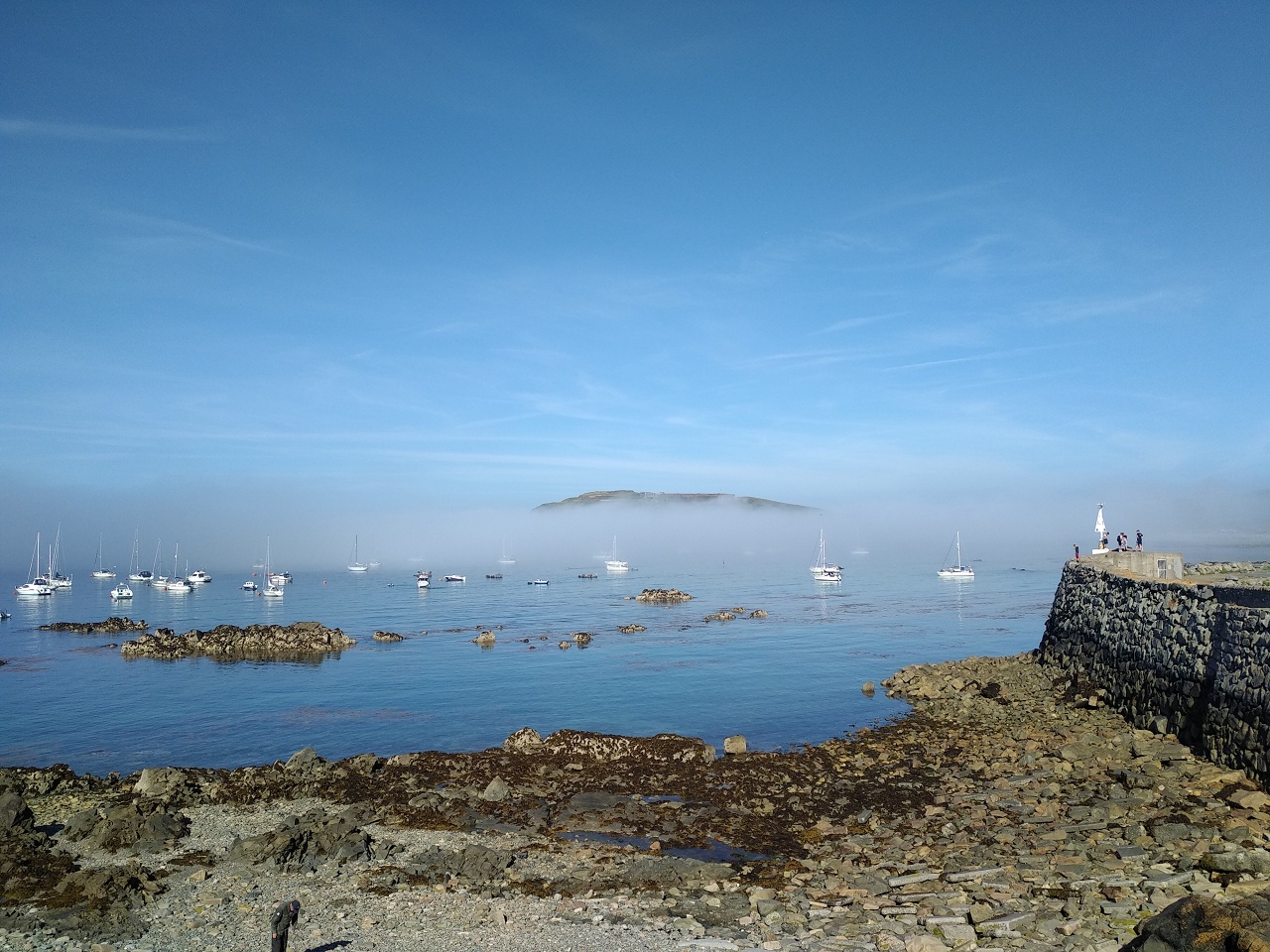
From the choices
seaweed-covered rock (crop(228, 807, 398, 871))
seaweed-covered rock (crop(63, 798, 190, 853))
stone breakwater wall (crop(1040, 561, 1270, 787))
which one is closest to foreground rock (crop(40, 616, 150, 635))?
seaweed-covered rock (crop(63, 798, 190, 853))

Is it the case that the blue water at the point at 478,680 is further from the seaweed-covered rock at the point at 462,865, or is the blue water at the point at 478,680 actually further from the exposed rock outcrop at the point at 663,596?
the seaweed-covered rock at the point at 462,865

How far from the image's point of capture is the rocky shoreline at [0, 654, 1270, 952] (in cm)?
1219

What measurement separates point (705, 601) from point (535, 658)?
157ft

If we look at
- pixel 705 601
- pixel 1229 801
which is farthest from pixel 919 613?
pixel 1229 801

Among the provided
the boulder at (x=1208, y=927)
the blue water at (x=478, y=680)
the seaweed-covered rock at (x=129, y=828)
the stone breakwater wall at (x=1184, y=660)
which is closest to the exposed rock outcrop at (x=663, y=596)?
the blue water at (x=478, y=680)

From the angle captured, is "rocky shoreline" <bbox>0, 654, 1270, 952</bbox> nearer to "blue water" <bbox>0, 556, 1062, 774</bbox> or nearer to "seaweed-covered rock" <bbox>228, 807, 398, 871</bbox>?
"seaweed-covered rock" <bbox>228, 807, 398, 871</bbox>

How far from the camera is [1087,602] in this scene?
3412cm

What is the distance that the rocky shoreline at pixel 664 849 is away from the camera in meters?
12.2

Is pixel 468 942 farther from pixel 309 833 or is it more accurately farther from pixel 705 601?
pixel 705 601

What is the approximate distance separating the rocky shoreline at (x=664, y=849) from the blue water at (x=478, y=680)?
20.2 feet

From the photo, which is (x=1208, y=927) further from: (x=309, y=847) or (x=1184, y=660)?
(x=1184, y=660)

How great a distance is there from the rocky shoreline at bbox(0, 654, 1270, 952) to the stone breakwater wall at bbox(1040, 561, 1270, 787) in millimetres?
1001

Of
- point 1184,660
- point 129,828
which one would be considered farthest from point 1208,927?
point 129,828

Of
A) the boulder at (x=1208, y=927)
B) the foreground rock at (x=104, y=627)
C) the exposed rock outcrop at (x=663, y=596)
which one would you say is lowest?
the foreground rock at (x=104, y=627)
